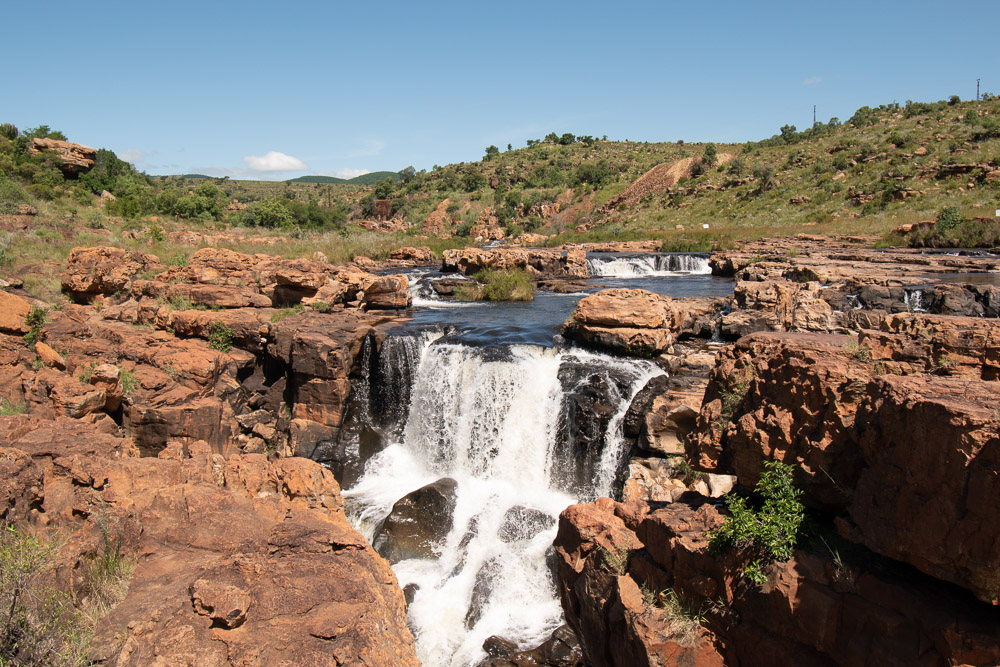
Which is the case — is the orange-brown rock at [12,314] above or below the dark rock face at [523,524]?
above

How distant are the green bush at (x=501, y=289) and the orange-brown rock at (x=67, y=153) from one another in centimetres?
2343

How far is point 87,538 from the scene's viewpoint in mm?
4223

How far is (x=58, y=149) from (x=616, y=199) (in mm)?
36907

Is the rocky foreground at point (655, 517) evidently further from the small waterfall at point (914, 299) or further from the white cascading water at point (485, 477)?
the small waterfall at point (914, 299)

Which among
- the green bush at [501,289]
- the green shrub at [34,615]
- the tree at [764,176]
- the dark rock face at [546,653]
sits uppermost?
the tree at [764,176]

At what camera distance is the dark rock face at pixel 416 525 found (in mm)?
8078

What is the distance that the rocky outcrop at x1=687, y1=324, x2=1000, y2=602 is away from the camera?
2.73m

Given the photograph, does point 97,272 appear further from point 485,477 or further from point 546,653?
point 546,653

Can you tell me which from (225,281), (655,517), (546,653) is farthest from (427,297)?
(655,517)

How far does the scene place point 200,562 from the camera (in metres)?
4.23

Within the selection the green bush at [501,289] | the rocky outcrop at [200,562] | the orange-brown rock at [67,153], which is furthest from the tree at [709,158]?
Result: the rocky outcrop at [200,562]

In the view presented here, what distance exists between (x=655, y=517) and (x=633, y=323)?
576 cm

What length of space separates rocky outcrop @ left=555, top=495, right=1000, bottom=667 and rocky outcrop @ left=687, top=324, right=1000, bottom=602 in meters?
0.25

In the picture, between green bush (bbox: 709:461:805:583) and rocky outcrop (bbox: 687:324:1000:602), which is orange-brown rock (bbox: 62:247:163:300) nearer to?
rocky outcrop (bbox: 687:324:1000:602)
